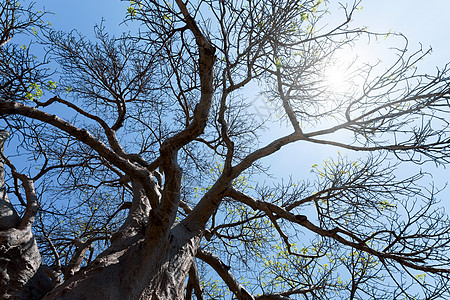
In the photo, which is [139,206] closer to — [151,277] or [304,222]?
[151,277]

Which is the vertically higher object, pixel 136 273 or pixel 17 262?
pixel 136 273

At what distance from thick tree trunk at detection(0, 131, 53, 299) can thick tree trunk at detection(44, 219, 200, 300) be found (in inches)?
11.1

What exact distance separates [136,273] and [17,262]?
0.90m

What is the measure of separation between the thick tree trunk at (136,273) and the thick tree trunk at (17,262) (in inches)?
11.1

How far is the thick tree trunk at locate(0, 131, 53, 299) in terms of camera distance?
2012 millimetres

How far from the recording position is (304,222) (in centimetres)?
282

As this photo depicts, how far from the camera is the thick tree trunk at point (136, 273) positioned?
195cm

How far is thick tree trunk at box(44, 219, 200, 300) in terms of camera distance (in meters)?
1.95

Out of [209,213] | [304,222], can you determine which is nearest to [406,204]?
[304,222]

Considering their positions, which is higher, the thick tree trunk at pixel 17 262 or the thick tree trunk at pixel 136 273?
the thick tree trunk at pixel 136 273

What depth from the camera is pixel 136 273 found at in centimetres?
216

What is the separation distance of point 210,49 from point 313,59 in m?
1.63

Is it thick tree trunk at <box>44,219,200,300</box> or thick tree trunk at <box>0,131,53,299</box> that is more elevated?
thick tree trunk at <box>44,219,200,300</box>

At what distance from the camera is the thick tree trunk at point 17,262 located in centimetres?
201
